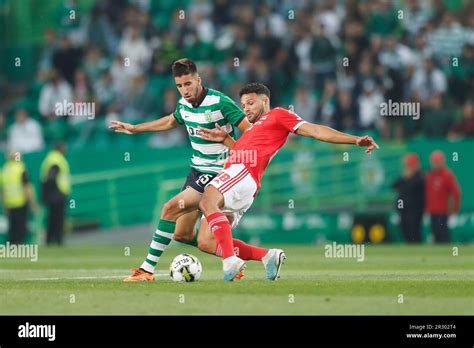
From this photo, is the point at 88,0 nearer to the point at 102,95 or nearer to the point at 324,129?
the point at 102,95

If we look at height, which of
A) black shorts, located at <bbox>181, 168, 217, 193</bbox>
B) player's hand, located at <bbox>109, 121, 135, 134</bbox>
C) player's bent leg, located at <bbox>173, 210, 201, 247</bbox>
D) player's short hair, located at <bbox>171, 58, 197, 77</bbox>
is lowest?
player's bent leg, located at <bbox>173, 210, 201, 247</bbox>

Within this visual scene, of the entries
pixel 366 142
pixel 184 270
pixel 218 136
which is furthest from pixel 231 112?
pixel 366 142

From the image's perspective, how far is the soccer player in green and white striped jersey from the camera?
1321cm

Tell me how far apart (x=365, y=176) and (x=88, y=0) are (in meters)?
8.81

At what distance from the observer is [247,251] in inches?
527

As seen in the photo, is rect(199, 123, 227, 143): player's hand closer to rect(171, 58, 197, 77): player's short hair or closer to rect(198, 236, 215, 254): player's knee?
rect(171, 58, 197, 77): player's short hair

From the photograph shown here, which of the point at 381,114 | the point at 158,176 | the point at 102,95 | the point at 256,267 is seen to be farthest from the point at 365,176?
the point at 256,267

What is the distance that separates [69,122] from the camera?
26.9m

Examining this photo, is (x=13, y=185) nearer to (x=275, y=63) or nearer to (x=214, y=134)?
(x=275, y=63)

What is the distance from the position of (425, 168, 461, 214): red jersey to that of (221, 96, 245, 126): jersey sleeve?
12049 mm
